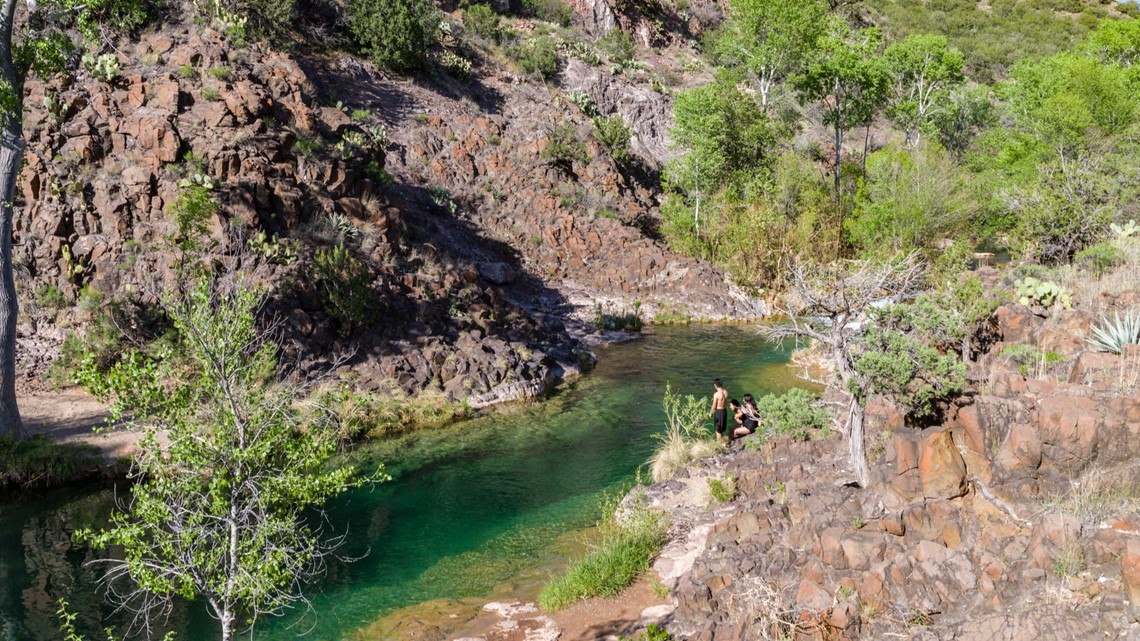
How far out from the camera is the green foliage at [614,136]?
41.1 meters

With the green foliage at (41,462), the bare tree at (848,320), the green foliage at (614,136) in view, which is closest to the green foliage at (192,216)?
the green foliage at (41,462)

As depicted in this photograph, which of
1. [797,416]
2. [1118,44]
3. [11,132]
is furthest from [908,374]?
[1118,44]

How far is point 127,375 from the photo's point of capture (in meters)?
7.10

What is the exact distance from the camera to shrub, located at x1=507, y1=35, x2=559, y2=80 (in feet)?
147

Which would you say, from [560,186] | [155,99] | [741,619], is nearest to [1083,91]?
[560,186]

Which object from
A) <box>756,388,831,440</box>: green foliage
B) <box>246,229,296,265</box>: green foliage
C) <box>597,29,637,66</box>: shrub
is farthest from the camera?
<box>597,29,637,66</box>: shrub

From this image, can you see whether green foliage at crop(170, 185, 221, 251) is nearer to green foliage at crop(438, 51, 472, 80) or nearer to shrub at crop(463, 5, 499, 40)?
green foliage at crop(438, 51, 472, 80)

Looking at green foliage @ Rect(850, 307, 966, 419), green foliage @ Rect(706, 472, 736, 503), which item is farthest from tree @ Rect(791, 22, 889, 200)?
green foliage @ Rect(850, 307, 966, 419)

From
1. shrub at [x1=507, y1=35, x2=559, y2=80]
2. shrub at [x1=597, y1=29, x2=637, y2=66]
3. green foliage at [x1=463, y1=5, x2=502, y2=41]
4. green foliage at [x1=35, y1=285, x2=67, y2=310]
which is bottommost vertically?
green foliage at [x1=35, y1=285, x2=67, y2=310]

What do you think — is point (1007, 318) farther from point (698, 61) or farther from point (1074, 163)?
point (698, 61)

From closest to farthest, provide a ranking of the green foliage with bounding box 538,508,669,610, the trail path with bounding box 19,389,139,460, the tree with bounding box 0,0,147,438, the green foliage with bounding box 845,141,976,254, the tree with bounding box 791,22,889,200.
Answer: the green foliage with bounding box 538,508,669,610, the tree with bounding box 0,0,147,438, the trail path with bounding box 19,389,139,460, the green foliage with bounding box 845,141,976,254, the tree with bounding box 791,22,889,200

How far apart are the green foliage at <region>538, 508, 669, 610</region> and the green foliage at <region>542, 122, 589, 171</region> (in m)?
29.0

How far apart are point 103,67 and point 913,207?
30.4 meters

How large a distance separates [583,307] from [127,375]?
2543 centimetres
